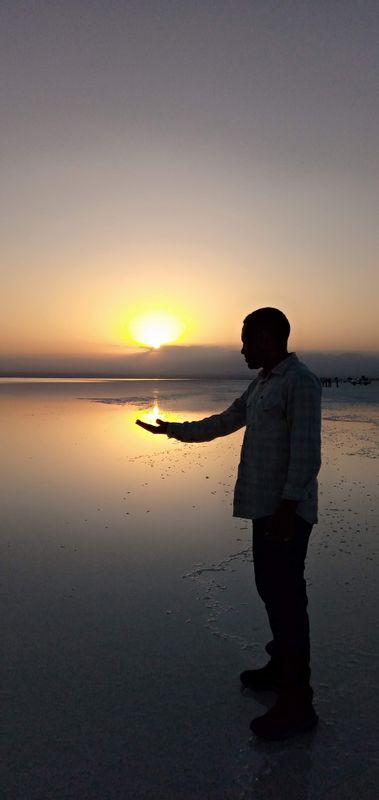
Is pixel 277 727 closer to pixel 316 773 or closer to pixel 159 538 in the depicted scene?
pixel 316 773

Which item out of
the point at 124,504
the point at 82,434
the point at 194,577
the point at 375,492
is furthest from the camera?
the point at 82,434

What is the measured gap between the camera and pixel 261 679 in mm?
3541

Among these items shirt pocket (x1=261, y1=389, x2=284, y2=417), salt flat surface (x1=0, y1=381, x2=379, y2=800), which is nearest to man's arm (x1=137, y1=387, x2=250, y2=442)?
shirt pocket (x1=261, y1=389, x2=284, y2=417)

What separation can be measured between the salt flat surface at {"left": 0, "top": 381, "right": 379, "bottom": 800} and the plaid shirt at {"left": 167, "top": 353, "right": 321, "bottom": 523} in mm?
1235

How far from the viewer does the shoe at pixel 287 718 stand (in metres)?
3.08

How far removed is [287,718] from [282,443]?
1.61 m

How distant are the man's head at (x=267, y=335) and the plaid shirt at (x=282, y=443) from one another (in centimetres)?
10

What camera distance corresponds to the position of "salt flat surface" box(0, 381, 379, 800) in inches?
109

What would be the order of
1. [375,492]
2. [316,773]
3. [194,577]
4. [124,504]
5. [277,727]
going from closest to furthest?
[316,773], [277,727], [194,577], [124,504], [375,492]

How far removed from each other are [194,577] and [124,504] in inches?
115

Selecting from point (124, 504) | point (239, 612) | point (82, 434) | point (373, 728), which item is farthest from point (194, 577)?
point (82, 434)

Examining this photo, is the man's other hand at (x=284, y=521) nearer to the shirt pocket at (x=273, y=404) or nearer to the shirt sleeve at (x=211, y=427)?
the shirt pocket at (x=273, y=404)

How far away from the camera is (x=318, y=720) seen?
322cm

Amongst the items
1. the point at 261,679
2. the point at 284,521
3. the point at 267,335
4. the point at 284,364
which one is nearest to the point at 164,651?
the point at 261,679
